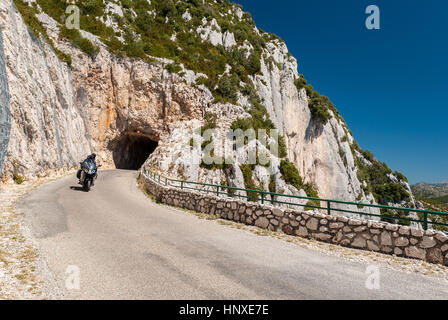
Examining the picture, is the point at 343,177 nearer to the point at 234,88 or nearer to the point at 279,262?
the point at 234,88

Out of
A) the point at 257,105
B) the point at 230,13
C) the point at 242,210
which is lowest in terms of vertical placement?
the point at 242,210

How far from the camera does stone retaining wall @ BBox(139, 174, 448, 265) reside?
20.6 feet

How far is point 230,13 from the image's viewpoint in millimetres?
57875

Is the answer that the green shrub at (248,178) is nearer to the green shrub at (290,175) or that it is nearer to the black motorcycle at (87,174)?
the green shrub at (290,175)

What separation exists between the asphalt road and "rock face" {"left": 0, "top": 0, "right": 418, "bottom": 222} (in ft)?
32.7

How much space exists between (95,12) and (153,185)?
33452 millimetres

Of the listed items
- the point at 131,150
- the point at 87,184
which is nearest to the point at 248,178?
the point at 87,184

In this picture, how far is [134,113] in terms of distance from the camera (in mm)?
33719

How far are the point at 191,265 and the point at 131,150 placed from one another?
38.7m

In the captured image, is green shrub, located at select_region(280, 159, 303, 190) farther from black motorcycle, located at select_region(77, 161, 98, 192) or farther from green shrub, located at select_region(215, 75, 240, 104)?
black motorcycle, located at select_region(77, 161, 98, 192)

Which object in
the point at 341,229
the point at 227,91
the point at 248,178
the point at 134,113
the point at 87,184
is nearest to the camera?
the point at 341,229

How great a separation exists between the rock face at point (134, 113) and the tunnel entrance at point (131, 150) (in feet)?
0.60

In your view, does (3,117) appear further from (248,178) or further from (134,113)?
(248,178)
